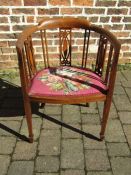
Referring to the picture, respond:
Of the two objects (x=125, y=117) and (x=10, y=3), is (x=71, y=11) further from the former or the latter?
(x=125, y=117)

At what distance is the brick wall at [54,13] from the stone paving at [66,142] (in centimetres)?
72

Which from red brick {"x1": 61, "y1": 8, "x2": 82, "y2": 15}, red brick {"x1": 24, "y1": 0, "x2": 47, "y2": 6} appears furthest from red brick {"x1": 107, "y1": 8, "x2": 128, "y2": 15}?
red brick {"x1": 24, "y1": 0, "x2": 47, "y2": 6}

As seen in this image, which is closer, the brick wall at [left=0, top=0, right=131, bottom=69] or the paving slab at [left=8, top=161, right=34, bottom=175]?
the paving slab at [left=8, top=161, right=34, bottom=175]

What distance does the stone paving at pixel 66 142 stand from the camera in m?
1.86

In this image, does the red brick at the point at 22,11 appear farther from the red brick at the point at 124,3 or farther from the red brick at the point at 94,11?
the red brick at the point at 124,3

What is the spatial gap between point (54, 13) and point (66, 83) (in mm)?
1070

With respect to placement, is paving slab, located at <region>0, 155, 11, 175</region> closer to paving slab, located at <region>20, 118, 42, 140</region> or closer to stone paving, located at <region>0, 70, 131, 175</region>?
stone paving, located at <region>0, 70, 131, 175</region>

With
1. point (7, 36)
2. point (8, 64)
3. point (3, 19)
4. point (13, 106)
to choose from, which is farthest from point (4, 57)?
point (13, 106)

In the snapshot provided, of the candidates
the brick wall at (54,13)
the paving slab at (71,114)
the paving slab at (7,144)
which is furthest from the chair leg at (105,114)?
the brick wall at (54,13)

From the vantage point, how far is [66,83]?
1.97m

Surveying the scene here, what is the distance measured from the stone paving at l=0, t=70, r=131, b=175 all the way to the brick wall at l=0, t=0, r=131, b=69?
724 millimetres

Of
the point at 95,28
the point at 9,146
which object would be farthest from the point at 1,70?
the point at 95,28

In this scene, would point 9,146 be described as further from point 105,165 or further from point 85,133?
point 105,165

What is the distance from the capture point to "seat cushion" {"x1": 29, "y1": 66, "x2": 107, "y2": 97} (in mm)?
1856
